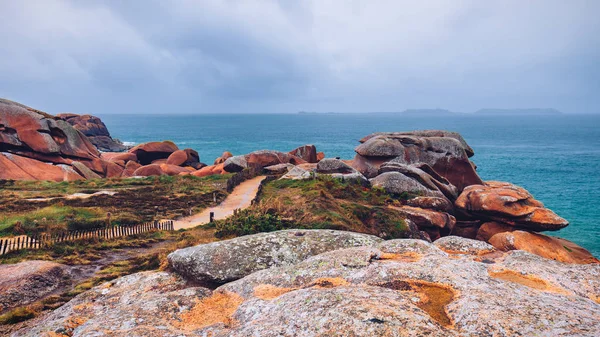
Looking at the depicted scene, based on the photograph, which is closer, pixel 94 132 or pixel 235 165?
pixel 235 165

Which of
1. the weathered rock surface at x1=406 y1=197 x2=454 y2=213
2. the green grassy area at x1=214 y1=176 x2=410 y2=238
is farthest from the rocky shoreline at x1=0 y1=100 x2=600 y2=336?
the weathered rock surface at x1=406 y1=197 x2=454 y2=213

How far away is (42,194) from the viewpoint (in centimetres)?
3062

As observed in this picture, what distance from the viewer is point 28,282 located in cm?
1266

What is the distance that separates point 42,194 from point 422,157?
116 ft

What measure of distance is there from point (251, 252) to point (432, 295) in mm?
6043

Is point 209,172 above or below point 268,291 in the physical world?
below

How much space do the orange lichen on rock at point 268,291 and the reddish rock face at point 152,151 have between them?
180 feet

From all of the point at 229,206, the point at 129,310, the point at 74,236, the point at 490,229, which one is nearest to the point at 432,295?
the point at 129,310

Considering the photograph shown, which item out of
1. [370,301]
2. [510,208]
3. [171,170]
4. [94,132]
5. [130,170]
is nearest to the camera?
[370,301]

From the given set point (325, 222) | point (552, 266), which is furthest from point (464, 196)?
point (552, 266)

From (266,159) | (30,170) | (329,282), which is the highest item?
(329,282)

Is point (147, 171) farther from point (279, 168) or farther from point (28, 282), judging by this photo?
point (28, 282)

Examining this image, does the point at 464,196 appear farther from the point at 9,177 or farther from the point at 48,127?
the point at 48,127

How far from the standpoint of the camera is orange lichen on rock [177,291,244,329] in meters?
7.54
